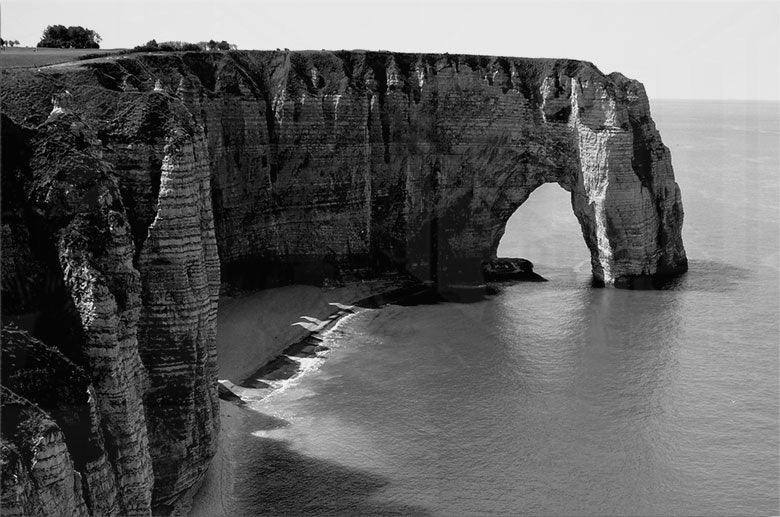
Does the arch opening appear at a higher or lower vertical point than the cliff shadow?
higher

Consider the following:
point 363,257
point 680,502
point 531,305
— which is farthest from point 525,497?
point 363,257

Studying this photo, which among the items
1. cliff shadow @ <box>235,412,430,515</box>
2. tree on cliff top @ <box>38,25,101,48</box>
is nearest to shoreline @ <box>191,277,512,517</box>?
cliff shadow @ <box>235,412,430,515</box>

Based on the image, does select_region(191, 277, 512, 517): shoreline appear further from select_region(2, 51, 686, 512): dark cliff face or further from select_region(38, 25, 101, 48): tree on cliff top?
select_region(38, 25, 101, 48): tree on cliff top

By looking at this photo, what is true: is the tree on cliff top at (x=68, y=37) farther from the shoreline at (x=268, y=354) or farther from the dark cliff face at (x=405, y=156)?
the shoreline at (x=268, y=354)

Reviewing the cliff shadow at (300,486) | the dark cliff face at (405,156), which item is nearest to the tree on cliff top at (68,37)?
the dark cliff face at (405,156)

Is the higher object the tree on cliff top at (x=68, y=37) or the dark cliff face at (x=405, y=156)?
the tree on cliff top at (x=68, y=37)

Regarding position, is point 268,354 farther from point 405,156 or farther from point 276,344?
point 405,156
